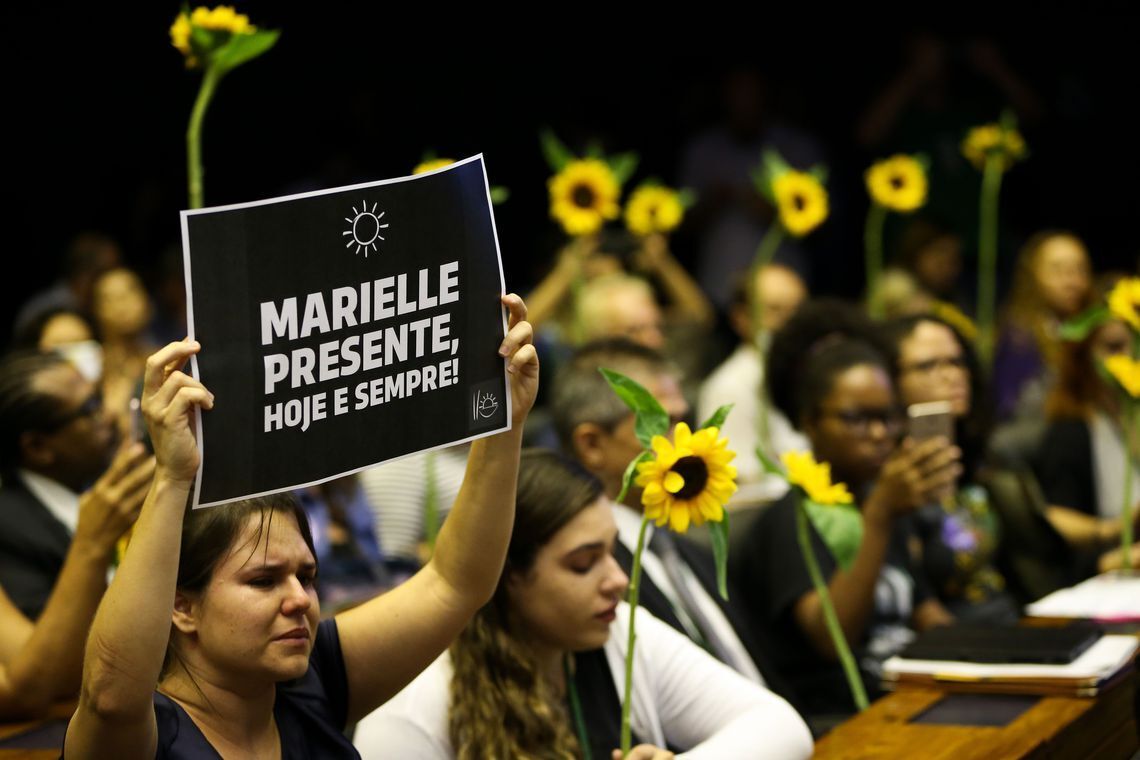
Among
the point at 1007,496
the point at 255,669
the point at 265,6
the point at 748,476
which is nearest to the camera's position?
the point at 255,669

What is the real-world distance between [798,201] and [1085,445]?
111 centimetres

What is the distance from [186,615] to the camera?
1.91 meters

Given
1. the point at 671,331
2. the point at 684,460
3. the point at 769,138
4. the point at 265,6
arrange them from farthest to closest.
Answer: the point at 769,138 → the point at 265,6 → the point at 671,331 → the point at 684,460

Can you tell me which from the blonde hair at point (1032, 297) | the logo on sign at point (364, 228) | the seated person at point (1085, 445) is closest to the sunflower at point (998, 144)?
the blonde hair at point (1032, 297)

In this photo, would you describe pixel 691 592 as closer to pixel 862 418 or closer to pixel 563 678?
pixel 563 678

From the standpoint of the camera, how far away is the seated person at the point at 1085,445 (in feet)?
15.3

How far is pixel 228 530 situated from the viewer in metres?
1.91

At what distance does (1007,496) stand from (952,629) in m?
1.31

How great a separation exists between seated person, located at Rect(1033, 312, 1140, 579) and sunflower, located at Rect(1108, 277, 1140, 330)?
1.00 meters

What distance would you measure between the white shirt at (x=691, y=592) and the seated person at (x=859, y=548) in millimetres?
280

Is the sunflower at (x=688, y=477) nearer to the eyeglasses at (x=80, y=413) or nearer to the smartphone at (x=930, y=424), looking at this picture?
the smartphone at (x=930, y=424)

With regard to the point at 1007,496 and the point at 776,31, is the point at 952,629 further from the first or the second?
the point at 776,31

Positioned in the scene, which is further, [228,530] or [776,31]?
[776,31]

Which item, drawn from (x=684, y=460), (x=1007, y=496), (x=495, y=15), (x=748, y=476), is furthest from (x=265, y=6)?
(x=684, y=460)
